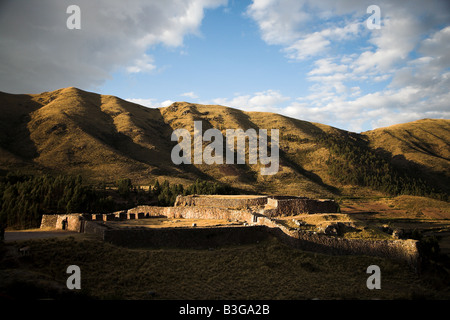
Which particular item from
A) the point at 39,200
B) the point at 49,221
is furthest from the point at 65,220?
the point at 39,200

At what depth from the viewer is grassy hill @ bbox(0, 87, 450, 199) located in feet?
286

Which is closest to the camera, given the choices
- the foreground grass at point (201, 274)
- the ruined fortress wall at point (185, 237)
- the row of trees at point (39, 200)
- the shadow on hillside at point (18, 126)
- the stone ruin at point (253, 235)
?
the foreground grass at point (201, 274)

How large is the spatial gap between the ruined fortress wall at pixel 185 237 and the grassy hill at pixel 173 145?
5820 centimetres

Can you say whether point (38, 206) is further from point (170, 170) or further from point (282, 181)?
point (282, 181)

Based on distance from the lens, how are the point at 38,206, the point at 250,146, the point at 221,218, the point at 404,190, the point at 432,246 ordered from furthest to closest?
1. the point at 250,146
2. the point at 404,190
3. the point at 38,206
4. the point at 432,246
5. the point at 221,218

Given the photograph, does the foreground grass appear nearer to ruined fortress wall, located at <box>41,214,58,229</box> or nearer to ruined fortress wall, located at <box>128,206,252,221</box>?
ruined fortress wall, located at <box>128,206,252,221</box>

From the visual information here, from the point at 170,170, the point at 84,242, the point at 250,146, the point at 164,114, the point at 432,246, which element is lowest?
the point at 432,246

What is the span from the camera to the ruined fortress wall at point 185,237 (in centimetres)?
2080

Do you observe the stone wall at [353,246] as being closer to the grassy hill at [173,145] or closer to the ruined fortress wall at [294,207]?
the ruined fortress wall at [294,207]

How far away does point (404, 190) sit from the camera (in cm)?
9944

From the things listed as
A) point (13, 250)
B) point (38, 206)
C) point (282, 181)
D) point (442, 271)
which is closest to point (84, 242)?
point (13, 250)

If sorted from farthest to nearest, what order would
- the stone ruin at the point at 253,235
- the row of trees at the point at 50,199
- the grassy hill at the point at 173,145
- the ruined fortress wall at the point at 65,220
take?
1. the grassy hill at the point at 173,145
2. the row of trees at the point at 50,199
3. the ruined fortress wall at the point at 65,220
4. the stone ruin at the point at 253,235

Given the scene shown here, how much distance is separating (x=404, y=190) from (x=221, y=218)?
293 feet

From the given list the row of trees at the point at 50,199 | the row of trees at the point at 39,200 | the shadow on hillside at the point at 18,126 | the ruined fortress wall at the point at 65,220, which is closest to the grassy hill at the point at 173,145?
the shadow on hillside at the point at 18,126
